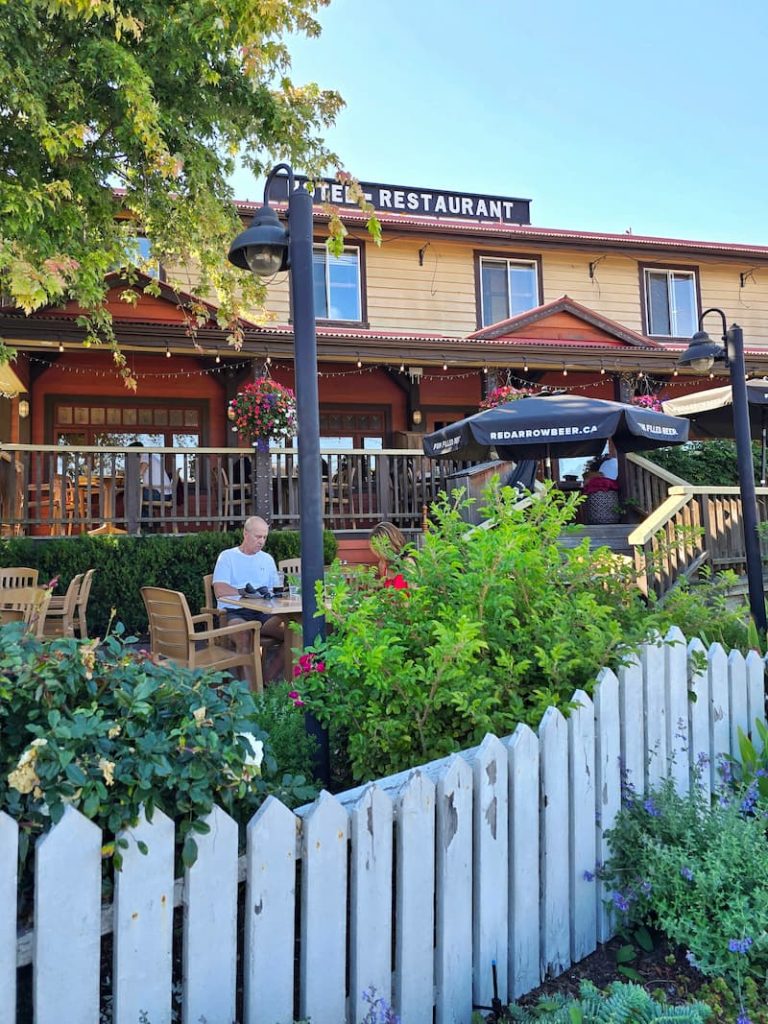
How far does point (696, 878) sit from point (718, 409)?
934 cm

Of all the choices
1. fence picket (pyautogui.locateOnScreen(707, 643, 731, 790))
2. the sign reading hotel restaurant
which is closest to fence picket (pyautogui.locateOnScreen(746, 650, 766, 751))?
fence picket (pyautogui.locateOnScreen(707, 643, 731, 790))

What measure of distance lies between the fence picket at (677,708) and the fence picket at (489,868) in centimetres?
106

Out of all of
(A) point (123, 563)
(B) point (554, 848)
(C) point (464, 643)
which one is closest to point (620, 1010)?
(B) point (554, 848)

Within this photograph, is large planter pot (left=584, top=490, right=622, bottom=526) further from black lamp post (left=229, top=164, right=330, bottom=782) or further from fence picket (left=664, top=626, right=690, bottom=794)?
black lamp post (left=229, top=164, right=330, bottom=782)

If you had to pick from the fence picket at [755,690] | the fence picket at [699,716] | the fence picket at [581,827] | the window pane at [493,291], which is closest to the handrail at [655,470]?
the window pane at [493,291]

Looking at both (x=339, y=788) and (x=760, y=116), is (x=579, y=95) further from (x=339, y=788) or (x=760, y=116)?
(x=339, y=788)

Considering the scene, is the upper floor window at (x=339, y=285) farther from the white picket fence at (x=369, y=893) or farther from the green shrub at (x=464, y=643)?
the white picket fence at (x=369, y=893)

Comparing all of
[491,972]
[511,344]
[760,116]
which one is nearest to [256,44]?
[511,344]

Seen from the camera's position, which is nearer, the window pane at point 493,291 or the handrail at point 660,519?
the handrail at point 660,519

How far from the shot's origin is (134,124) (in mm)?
7180

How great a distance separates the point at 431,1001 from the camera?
216cm

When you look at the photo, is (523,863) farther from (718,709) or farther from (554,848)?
(718,709)

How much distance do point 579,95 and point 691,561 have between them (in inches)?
360

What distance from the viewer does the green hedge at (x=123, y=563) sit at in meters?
9.05
